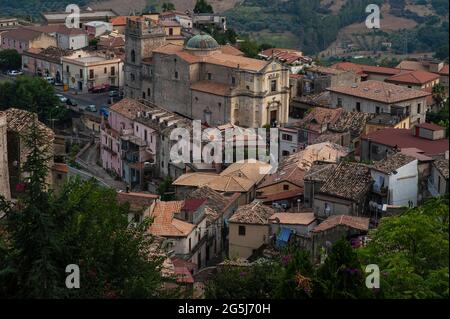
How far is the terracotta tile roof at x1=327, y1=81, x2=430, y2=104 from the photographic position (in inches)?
1644

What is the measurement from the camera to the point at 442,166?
27844 mm

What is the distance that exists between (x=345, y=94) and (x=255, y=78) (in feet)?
13.9

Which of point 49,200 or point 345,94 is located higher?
point 49,200

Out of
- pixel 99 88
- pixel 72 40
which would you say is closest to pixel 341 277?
pixel 99 88

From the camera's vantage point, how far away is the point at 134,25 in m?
50.6

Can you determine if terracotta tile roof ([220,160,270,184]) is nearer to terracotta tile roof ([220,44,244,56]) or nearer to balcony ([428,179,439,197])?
balcony ([428,179,439,197])

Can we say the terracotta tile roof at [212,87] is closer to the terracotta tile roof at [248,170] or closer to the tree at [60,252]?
the terracotta tile roof at [248,170]

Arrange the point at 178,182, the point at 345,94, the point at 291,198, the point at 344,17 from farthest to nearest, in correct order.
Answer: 1. the point at 344,17
2. the point at 345,94
3. the point at 178,182
4. the point at 291,198

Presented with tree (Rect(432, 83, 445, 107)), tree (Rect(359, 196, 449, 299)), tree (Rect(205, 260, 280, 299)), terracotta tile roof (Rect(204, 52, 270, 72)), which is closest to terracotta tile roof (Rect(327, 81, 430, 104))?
terracotta tile roof (Rect(204, 52, 270, 72))

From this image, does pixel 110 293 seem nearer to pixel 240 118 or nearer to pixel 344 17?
pixel 240 118

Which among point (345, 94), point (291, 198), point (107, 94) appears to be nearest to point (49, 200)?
point (291, 198)

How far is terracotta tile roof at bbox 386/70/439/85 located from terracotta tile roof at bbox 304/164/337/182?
1824 cm

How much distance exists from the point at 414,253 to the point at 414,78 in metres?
30.9

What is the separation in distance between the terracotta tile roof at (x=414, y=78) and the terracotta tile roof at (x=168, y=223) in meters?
21.3
